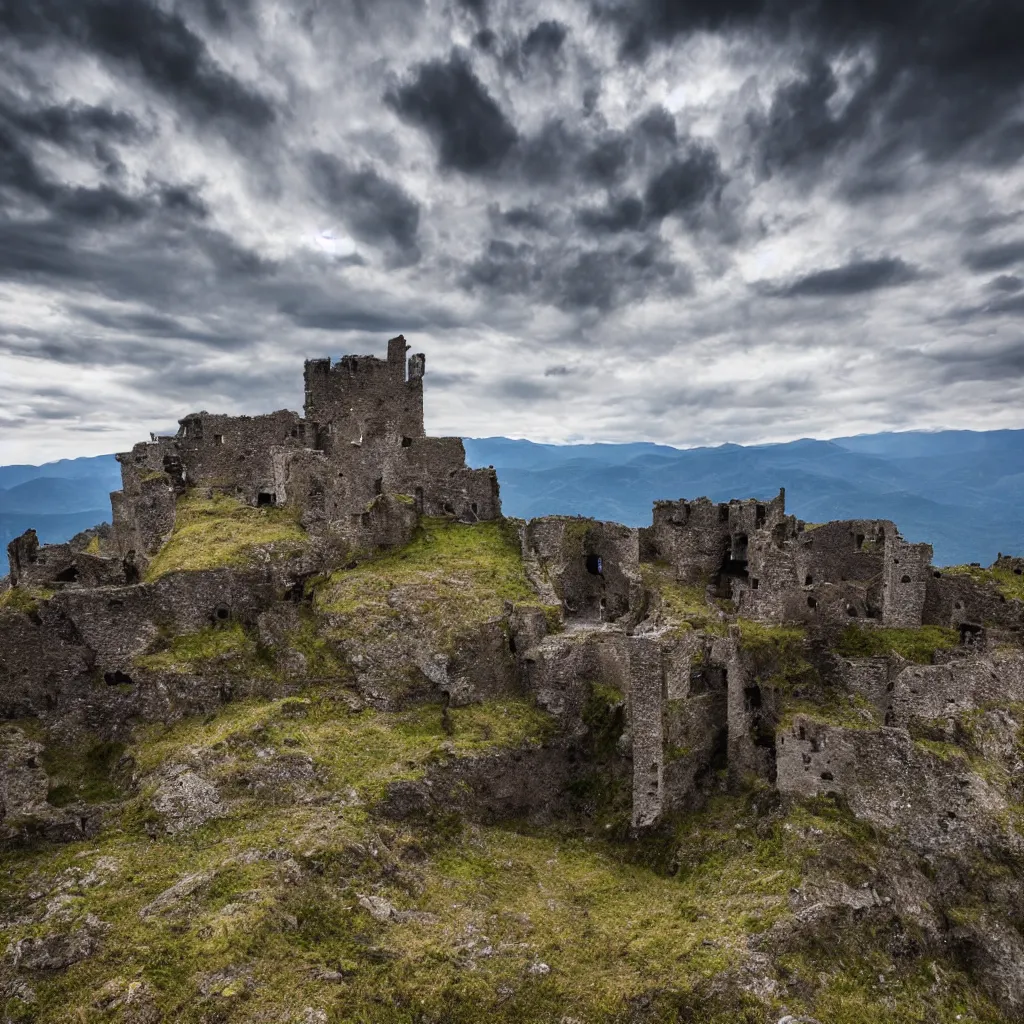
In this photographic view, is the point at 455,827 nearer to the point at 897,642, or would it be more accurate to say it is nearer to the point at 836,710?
the point at 836,710

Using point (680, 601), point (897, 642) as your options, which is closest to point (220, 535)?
point (680, 601)

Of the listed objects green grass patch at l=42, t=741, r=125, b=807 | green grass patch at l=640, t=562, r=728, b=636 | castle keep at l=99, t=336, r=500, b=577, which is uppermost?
castle keep at l=99, t=336, r=500, b=577

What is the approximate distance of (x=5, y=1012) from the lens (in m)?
17.8

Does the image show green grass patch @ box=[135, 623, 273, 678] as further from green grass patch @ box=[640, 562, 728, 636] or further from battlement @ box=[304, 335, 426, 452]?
green grass patch @ box=[640, 562, 728, 636]

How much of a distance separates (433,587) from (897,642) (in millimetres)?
23463

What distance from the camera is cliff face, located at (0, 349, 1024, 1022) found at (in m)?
20.9

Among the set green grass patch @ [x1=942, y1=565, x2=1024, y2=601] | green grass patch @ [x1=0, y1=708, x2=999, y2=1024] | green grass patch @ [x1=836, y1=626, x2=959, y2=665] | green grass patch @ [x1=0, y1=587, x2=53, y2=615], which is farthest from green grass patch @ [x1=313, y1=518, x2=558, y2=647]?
green grass patch @ [x1=942, y1=565, x2=1024, y2=601]

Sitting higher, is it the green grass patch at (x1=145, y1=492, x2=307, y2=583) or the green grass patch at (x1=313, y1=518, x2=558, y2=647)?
the green grass patch at (x1=145, y1=492, x2=307, y2=583)

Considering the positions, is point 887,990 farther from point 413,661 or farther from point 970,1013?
point 413,661

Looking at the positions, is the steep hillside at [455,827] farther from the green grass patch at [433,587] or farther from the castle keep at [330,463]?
the castle keep at [330,463]

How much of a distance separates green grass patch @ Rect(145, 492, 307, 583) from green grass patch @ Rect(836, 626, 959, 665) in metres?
29.0

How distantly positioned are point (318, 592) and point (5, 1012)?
20.7 meters

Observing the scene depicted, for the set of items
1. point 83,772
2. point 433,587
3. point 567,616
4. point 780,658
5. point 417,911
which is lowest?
point 417,911

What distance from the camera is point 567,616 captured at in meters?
43.4
